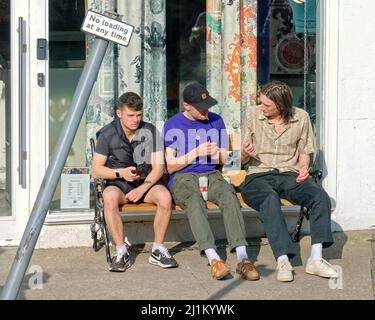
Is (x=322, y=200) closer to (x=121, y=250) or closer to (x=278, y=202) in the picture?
(x=278, y=202)

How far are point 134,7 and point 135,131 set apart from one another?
1187 mm

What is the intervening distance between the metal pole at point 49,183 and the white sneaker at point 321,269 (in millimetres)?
2730

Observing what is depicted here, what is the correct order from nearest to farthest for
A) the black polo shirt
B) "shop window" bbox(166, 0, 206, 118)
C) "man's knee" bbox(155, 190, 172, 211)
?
1. "man's knee" bbox(155, 190, 172, 211)
2. the black polo shirt
3. "shop window" bbox(166, 0, 206, 118)

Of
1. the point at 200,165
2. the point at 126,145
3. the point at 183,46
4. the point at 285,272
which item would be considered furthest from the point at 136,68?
the point at 285,272

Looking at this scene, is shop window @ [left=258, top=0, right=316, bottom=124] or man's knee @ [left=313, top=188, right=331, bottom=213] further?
shop window @ [left=258, top=0, right=316, bottom=124]

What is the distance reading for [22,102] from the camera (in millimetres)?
6594

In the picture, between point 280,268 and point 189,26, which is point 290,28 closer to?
point 189,26

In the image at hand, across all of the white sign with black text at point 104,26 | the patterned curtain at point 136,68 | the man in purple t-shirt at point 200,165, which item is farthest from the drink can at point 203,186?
the white sign with black text at point 104,26

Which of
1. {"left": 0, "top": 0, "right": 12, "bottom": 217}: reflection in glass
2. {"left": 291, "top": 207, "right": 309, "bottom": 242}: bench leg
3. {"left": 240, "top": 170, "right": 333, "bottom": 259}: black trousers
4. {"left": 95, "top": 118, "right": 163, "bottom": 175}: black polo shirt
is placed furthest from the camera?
{"left": 0, "top": 0, "right": 12, "bottom": 217}: reflection in glass

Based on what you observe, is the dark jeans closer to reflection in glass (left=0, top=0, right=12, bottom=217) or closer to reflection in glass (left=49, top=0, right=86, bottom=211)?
reflection in glass (left=49, top=0, right=86, bottom=211)

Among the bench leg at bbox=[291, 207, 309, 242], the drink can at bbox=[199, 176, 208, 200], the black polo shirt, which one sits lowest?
the bench leg at bbox=[291, 207, 309, 242]

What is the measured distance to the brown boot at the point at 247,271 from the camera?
18.8 ft

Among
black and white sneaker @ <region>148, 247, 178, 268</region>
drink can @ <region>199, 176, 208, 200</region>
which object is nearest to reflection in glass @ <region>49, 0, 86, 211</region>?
black and white sneaker @ <region>148, 247, 178, 268</region>

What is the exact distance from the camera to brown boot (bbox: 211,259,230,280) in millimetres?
5723
